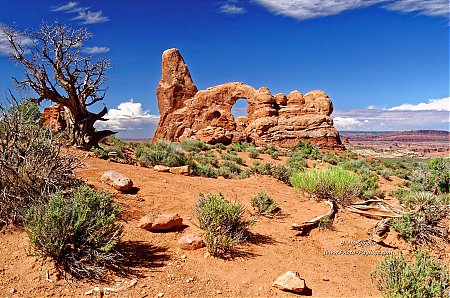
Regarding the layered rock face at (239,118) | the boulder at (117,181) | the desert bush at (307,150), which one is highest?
the layered rock face at (239,118)

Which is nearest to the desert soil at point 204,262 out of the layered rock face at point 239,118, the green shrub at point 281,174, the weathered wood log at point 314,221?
the weathered wood log at point 314,221

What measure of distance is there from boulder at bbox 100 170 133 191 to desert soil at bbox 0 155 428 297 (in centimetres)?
18

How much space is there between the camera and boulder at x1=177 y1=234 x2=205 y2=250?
460cm

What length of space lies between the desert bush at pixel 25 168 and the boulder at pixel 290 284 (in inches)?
123

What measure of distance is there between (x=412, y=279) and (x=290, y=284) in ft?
4.28

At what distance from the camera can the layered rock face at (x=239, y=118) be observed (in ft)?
113

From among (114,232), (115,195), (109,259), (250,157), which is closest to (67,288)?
(109,259)

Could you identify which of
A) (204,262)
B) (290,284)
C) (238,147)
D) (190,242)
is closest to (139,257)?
(190,242)

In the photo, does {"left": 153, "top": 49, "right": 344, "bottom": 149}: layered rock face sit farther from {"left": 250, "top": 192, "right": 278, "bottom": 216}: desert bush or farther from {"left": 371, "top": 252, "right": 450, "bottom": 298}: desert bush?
{"left": 371, "top": 252, "right": 450, "bottom": 298}: desert bush

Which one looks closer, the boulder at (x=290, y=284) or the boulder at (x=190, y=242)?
the boulder at (x=290, y=284)

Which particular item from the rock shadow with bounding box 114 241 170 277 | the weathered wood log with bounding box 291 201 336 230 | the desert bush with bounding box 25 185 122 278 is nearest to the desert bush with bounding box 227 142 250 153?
the weathered wood log with bounding box 291 201 336 230

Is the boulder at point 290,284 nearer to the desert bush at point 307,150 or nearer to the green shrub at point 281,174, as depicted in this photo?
the green shrub at point 281,174

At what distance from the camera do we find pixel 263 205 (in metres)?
6.46

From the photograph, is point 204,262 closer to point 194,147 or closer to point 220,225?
point 220,225
